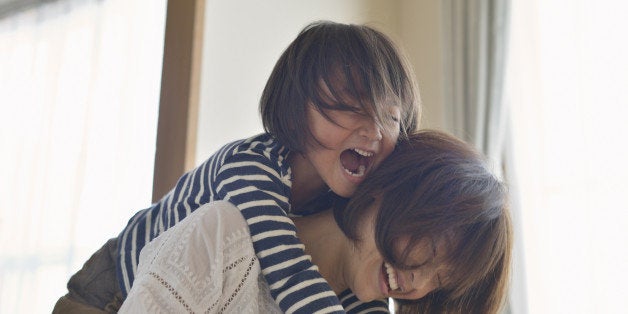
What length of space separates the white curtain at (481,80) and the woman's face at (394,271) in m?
1.57

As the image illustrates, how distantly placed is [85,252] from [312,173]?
1710mm

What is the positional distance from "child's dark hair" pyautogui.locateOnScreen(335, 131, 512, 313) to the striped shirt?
0.47ft

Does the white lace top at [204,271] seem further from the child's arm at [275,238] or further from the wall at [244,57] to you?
the wall at [244,57]

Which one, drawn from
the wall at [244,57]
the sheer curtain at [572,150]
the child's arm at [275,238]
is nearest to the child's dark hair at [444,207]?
the child's arm at [275,238]

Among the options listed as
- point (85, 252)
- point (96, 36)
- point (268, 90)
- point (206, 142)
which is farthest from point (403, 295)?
point (96, 36)

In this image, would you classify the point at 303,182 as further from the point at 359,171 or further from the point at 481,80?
the point at 481,80

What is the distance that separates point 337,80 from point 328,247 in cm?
33

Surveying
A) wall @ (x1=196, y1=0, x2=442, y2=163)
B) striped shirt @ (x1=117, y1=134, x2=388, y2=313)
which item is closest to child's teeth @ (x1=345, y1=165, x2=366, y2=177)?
striped shirt @ (x1=117, y1=134, x2=388, y2=313)

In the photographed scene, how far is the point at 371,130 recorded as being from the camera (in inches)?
52.1

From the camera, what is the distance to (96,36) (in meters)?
3.06

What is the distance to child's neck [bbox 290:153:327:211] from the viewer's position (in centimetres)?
148

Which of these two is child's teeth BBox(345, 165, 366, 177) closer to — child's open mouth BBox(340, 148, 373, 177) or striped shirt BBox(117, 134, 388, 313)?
child's open mouth BBox(340, 148, 373, 177)

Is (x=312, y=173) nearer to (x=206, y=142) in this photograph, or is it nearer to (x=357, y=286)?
(x=357, y=286)

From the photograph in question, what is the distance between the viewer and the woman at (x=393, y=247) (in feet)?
3.86
